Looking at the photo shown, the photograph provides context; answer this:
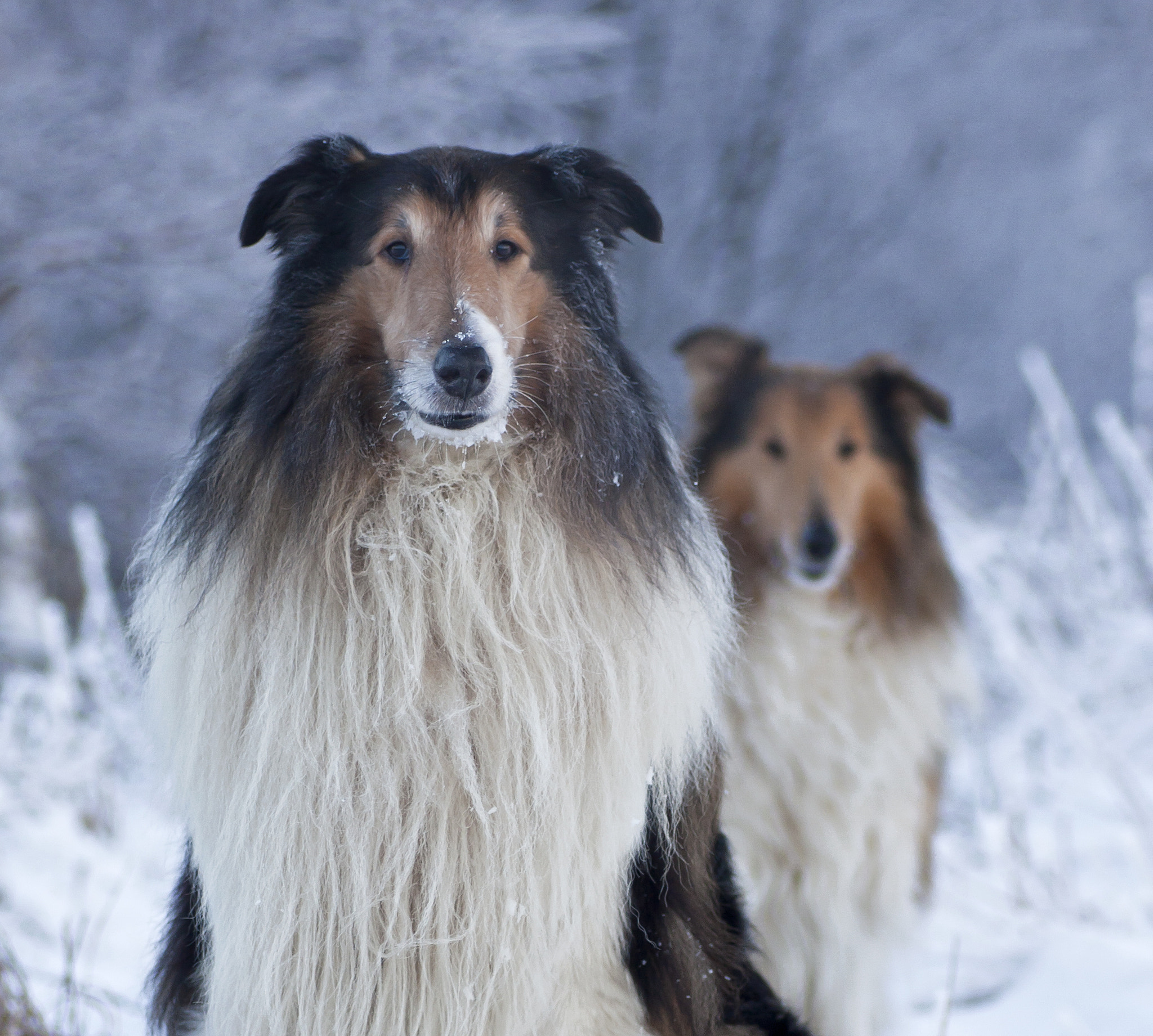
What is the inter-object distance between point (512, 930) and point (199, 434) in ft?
3.57

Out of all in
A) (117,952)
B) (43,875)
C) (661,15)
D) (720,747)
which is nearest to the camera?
(720,747)

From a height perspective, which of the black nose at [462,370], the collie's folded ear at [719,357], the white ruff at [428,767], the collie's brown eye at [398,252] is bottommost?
Answer: the white ruff at [428,767]

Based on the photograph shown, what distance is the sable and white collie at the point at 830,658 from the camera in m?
3.21

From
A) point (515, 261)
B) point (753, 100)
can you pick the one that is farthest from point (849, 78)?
point (515, 261)

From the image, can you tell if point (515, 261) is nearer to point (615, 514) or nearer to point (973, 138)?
point (615, 514)

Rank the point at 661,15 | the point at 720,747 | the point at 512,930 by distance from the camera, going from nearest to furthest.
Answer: the point at 512,930 < the point at 720,747 < the point at 661,15

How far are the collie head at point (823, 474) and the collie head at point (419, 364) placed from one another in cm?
133

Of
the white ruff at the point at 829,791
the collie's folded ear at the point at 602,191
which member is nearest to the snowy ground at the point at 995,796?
the white ruff at the point at 829,791

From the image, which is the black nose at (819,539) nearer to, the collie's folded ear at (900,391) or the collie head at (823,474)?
the collie head at (823,474)

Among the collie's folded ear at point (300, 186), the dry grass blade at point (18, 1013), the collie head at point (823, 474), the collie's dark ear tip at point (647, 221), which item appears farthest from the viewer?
the collie head at point (823, 474)

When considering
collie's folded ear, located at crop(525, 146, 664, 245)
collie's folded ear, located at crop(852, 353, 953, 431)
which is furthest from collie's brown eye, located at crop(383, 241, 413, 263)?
collie's folded ear, located at crop(852, 353, 953, 431)

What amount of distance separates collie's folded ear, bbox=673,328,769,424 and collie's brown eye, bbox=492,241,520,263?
1.67 m

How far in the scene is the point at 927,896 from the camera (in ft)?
11.4

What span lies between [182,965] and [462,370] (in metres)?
1.25
